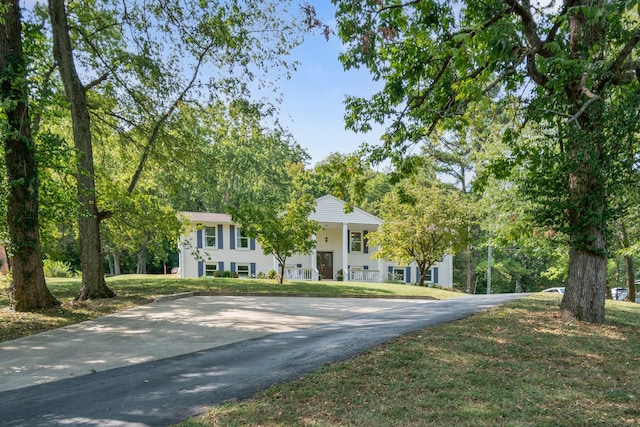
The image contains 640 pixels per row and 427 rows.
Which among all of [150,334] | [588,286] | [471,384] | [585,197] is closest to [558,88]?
[585,197]

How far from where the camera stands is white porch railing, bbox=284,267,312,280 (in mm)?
23500

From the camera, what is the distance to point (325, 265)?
26.0 metres

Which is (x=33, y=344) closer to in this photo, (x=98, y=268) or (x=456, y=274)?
(x=98, y=268)

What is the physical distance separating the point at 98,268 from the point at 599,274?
12228 mm

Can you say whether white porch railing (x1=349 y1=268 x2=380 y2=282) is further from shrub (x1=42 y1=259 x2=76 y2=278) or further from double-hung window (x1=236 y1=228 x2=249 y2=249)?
shrub (x1=42 y1=259 x2=76 y2=278)

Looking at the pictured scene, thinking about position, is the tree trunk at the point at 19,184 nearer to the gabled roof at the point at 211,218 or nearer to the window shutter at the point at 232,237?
the gabled roof at the point at 211,218

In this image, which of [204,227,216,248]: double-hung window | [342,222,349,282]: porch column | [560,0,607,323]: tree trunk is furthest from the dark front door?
[560,0,607,323]: tree trunk

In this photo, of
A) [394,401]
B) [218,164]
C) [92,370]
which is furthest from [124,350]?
[218,164]

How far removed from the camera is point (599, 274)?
7441 mm

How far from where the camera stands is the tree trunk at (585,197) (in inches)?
267

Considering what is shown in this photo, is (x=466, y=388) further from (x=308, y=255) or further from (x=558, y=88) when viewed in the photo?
(x=308, y=255)

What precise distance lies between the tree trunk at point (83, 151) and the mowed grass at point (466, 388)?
846cm

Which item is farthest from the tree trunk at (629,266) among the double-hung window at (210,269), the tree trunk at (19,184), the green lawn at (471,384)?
the double-hung window at (210,269)

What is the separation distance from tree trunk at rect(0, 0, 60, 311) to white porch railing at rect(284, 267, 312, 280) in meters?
15.6
